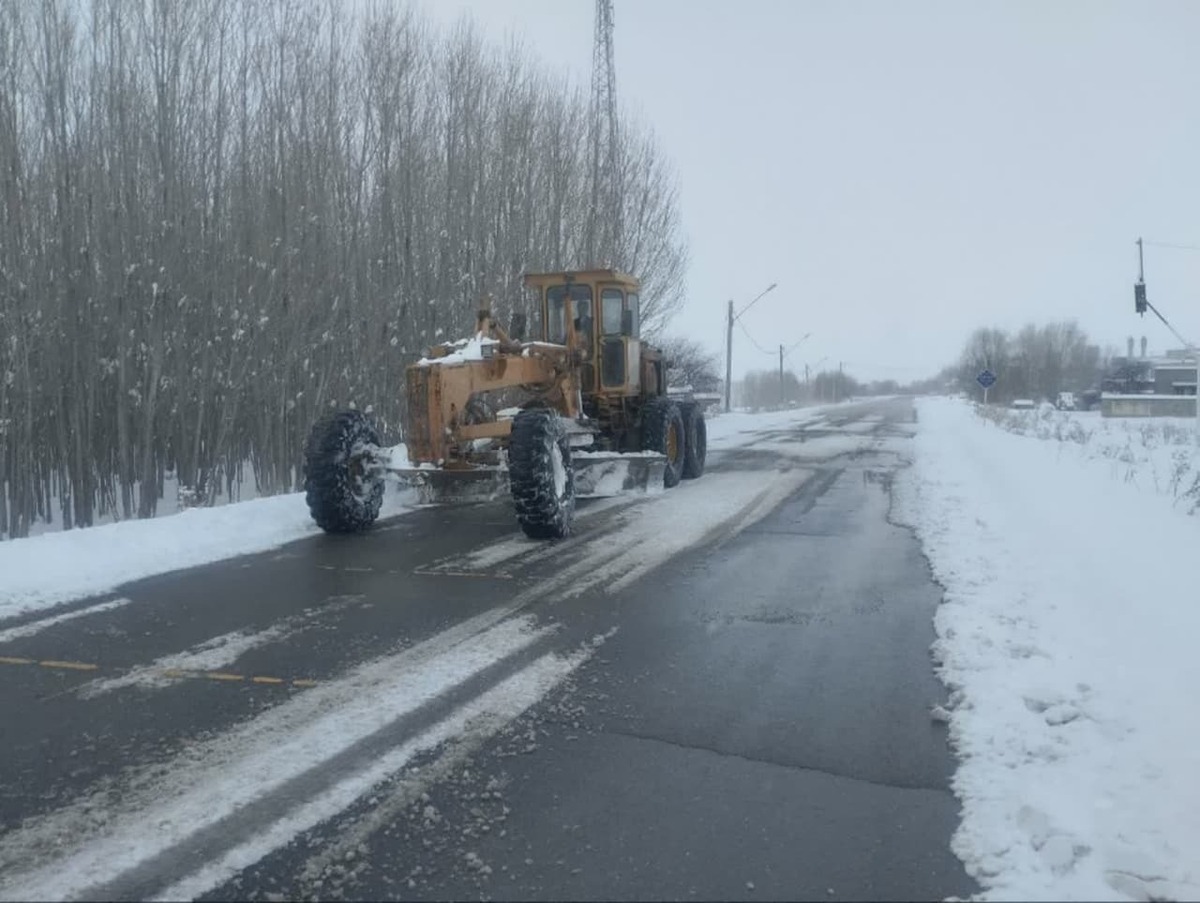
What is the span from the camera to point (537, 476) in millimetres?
9312

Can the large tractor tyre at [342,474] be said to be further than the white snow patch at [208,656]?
Yes

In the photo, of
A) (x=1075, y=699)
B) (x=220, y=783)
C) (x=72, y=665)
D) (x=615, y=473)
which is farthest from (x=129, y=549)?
(x=1075, y=699)

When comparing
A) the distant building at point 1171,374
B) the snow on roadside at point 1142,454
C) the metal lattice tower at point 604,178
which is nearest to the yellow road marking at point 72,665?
the snow on roadside at point 1142,454

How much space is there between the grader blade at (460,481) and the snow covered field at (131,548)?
48.1 inches

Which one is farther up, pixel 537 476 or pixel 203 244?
pixel 203 244

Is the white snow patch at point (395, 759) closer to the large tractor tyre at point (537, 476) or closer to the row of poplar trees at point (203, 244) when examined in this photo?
the large tractor tyre at point (537, 476)

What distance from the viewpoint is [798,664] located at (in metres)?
5.63

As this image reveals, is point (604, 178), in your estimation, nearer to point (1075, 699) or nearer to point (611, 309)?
point (611, 309)

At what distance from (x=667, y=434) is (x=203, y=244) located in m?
7.45

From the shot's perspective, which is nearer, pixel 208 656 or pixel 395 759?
pixel 395 759

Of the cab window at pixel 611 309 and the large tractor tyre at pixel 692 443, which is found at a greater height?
the cab window at pixel 611 309

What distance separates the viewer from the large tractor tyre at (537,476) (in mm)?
9281

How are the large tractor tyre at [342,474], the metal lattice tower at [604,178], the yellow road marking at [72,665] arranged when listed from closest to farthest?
the yellow road marking at [72,665], the large tractor tyre at [342,474], the metal lattice tower at [604,178]

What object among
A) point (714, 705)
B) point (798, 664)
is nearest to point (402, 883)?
point (714, 705)
